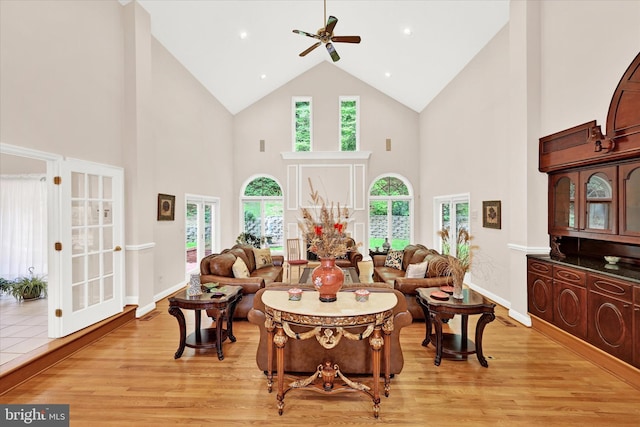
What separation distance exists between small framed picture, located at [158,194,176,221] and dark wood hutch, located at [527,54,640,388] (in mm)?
5864

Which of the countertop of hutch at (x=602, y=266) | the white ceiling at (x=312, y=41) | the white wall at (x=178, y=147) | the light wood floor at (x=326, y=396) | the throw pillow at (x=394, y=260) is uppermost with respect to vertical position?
the white ceiling at (x=312, y=41)

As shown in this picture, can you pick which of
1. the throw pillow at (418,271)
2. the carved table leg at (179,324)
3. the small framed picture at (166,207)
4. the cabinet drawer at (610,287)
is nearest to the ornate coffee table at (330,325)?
the carved table leg at (179,324)

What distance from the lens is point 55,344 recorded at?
3.28m

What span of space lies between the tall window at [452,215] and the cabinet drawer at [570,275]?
95.2 inches

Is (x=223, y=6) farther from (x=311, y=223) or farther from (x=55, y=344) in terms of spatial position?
(x=55, y=344)

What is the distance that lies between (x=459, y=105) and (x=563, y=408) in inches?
231

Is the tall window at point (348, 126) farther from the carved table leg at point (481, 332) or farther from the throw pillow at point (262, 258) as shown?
the carved table leg at point (481, 332)

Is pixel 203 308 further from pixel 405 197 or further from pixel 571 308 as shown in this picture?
pixel 405 197

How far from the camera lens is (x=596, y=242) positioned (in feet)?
13.0

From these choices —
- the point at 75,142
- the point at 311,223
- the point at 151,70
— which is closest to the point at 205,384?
the point at 311,223

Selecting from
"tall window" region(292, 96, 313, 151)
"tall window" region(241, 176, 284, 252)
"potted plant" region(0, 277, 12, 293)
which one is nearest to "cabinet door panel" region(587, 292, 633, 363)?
"tall window" region(241, 176, 284, 252)

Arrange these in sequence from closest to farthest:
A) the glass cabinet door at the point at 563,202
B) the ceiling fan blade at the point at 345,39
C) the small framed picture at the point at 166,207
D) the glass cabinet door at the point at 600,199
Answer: the glass cabinet door at the point at 600,199
the glass cabinet door at the point at 563,202
the ceiling fan blade at the point at 345,39
the small framed picture at the point at 166,207

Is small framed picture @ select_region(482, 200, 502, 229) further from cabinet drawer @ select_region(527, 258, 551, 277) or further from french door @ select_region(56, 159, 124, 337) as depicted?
french door @ select_region(56, 159, 124, 337)

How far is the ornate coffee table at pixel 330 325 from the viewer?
230 cm
